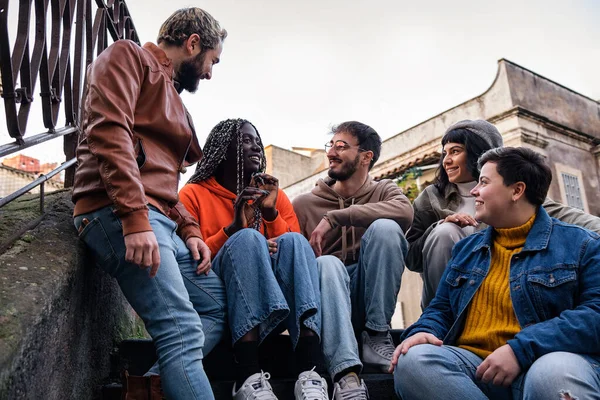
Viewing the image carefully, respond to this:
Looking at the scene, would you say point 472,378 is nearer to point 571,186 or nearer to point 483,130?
point 483,130

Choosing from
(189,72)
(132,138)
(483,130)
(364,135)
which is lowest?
(132,138)

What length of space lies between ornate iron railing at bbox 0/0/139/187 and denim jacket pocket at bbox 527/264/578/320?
2139 mm

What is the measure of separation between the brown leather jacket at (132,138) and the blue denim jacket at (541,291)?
4.21 feet

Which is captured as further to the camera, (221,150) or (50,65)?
(221,150)

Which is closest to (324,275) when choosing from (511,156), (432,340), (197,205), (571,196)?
(432,340)

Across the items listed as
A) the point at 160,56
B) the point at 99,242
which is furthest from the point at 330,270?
the point at 160,56

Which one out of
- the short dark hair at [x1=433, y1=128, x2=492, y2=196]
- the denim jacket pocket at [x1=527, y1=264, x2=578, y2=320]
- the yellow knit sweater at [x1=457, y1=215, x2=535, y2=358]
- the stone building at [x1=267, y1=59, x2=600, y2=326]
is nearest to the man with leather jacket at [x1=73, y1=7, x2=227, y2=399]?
the yellow knit sweater at [x1=457, y1=215, x2=535, y2=358]

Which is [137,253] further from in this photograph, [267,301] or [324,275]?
[324,275]

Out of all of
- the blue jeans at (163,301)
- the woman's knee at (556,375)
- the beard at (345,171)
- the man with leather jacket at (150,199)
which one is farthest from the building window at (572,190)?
the blue jeans at (163,301)

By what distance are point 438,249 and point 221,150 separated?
4.75 feet

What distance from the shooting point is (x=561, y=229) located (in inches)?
91.8

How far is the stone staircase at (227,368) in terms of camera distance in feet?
7.91

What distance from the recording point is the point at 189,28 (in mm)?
2682

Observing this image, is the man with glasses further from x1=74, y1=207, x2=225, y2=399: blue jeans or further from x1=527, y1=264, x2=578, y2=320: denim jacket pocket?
x1=527, y1=264, x2=578, y2=320: denim jacket pocket
